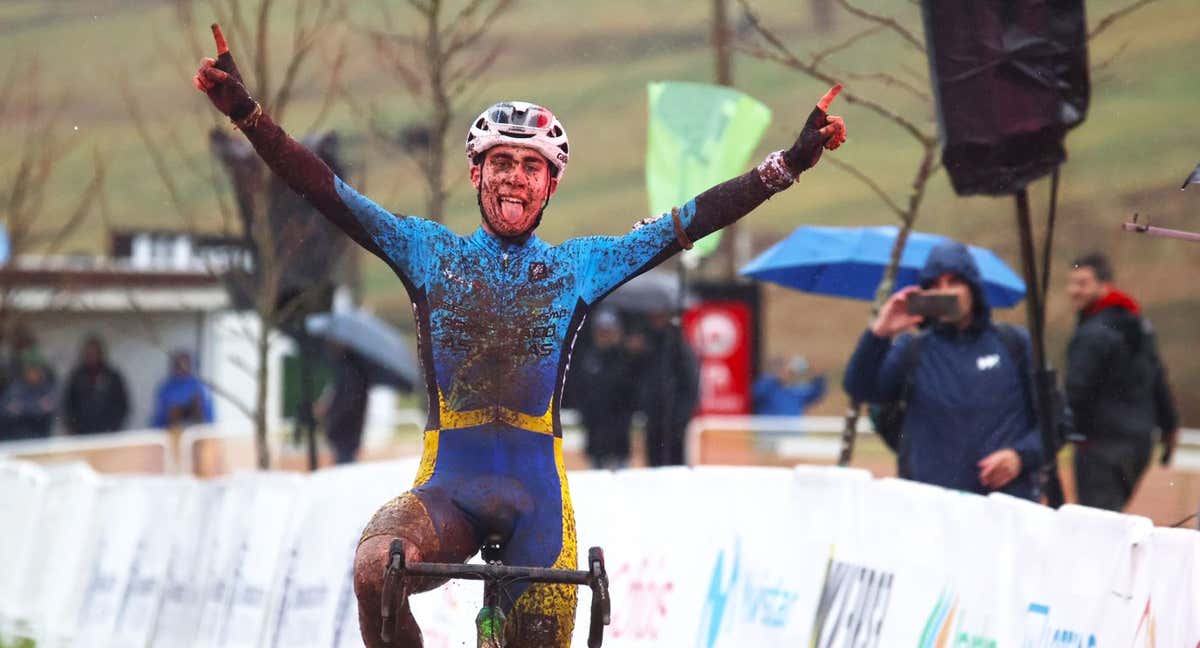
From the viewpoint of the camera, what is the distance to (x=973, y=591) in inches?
271

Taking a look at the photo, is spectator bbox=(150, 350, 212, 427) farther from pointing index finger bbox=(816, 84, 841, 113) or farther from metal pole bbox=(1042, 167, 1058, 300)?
pointing index finger bbox=(816, 84, 841, 113)

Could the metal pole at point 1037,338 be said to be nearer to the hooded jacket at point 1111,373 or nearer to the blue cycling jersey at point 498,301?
the hooded jacket at point 1111,373

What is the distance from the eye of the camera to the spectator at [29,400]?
20.5 meters

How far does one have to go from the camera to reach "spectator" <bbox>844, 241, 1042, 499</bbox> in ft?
28.1

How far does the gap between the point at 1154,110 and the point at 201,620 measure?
46758mm

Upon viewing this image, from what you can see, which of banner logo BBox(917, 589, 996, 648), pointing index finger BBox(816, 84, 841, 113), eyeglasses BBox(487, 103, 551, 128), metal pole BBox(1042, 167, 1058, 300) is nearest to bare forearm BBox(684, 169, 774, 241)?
pointing index finger BBox(816, 84, 841, 113)

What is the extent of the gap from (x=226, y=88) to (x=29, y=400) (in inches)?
626

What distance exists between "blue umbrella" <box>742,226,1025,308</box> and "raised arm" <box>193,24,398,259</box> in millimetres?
4524

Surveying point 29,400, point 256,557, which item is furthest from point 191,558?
point 29,400

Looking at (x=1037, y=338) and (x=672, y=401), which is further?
(x=672, y=401)

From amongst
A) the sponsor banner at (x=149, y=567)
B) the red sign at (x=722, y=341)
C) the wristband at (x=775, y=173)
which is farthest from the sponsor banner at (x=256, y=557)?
the red sign at (x=722, y=341)

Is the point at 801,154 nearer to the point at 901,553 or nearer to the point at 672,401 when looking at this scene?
the point at 901,553

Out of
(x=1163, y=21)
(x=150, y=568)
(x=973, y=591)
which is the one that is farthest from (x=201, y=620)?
(x=1163, y=21)

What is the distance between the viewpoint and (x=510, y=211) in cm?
598
